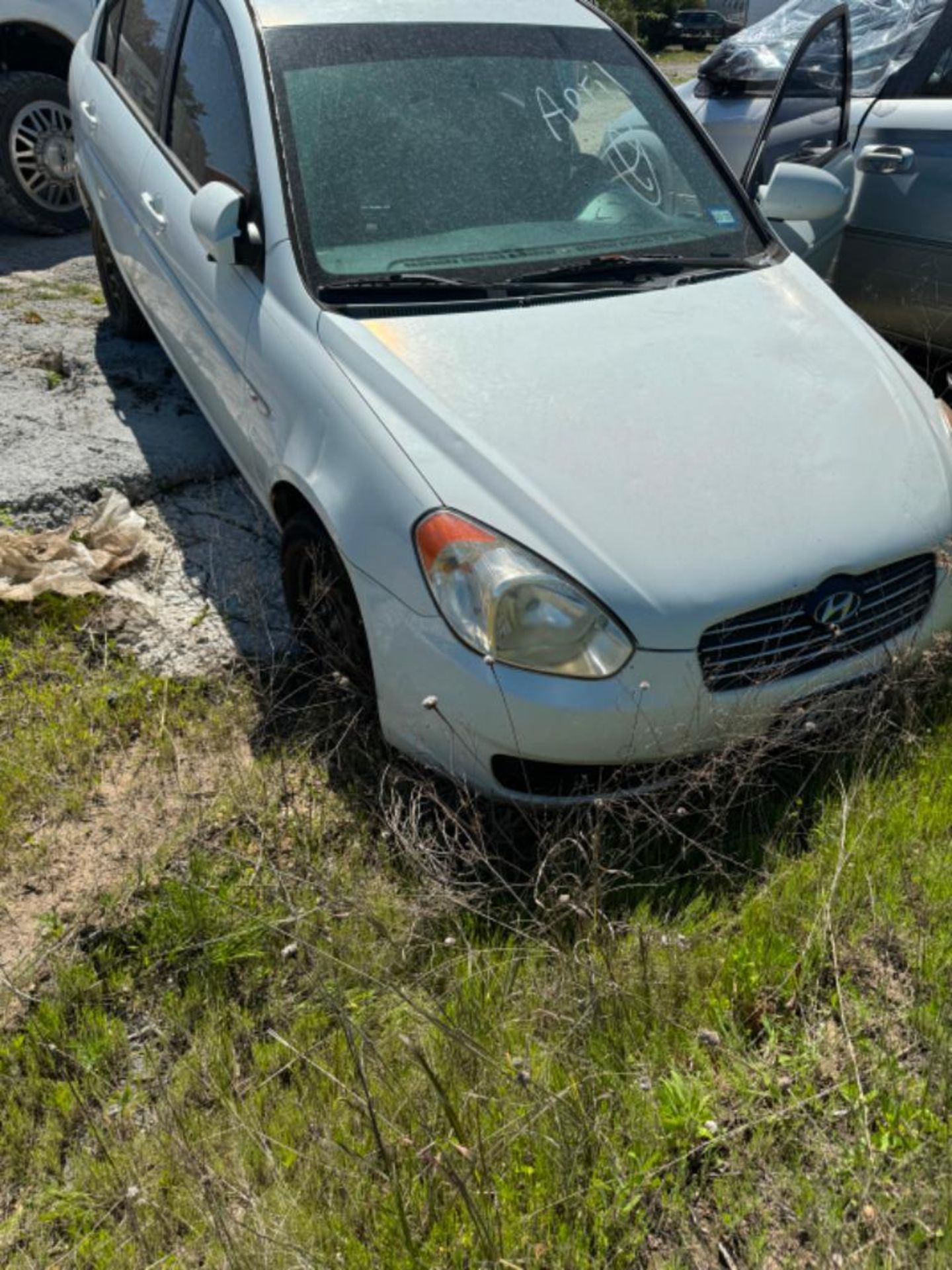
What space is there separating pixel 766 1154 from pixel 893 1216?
0.75 ft

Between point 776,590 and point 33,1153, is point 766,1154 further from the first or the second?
point 33,1153

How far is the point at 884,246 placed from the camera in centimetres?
496

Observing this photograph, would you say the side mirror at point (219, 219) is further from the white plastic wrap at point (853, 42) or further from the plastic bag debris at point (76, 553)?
the white plastic wrap at point (853, 42)

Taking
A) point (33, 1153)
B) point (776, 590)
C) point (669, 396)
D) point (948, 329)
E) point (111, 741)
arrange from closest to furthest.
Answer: point (33, 1153) → point (776, 590) → point (669, 396) → point (111, 741) → point (948, 329)

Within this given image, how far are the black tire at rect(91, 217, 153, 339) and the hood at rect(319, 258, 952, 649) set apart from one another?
8.52ft

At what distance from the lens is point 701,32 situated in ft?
72.1

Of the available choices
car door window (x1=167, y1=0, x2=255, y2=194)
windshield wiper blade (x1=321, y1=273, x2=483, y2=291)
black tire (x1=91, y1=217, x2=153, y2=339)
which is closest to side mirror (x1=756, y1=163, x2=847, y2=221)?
windshield wiper blade (x1=321, y1=273, x2=483, y2=291)

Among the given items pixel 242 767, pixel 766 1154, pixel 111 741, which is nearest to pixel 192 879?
pixel 242 767

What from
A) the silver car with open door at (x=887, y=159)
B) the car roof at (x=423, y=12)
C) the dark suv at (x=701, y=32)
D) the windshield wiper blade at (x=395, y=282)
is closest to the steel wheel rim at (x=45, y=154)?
the car roof at (x=423, y=12)

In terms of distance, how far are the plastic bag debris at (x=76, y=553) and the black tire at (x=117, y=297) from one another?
1.46 metres

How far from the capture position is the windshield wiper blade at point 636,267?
11.0ft

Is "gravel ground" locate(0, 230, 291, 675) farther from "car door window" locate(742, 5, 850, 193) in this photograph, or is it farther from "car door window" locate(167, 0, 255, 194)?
"car door window" locate(742, 5, 850, 193)

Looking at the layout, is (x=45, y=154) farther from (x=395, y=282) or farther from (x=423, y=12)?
(x=395, y=282)

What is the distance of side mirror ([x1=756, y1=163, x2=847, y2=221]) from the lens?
3.96 metres
